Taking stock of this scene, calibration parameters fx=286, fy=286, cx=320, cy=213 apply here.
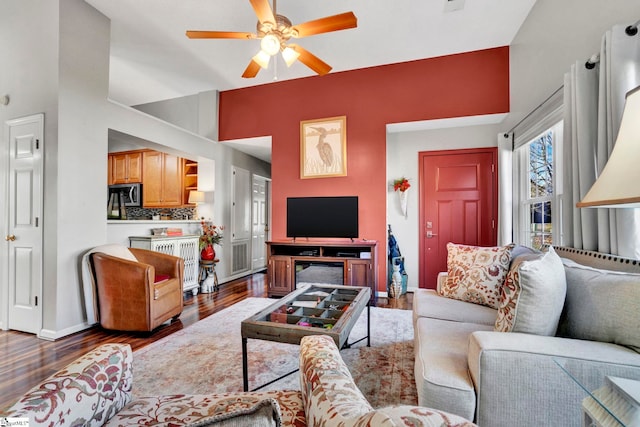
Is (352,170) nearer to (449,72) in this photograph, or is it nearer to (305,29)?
(449,72)

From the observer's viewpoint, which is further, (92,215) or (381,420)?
(92,215)

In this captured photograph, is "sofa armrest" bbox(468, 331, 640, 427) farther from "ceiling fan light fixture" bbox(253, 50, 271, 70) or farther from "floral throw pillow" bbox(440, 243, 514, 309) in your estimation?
"ceiling fan light fixture" bbox(253, 50, 271, 70)

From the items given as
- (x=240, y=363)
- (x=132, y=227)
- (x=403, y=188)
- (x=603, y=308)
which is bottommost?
(x=240, y=363)

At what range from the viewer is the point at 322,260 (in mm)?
3830

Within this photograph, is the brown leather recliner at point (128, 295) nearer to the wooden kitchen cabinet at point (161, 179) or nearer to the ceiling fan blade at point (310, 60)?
the ceiling fan blade at point (310, 60)

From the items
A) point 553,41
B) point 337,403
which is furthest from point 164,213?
point 553,41

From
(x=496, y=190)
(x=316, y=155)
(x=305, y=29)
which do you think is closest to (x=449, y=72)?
(x=496, y=190)

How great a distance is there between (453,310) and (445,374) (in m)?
0.85

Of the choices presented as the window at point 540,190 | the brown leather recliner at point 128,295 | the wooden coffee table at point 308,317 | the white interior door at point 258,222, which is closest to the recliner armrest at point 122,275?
the brown leather recliner at point 128,295

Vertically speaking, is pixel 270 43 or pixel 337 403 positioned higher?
pixel 270 43

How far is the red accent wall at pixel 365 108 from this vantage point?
3.69m

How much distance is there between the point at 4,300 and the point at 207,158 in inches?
111

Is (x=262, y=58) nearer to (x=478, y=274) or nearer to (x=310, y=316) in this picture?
(x=310, y=316)

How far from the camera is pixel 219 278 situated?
4730 mm
